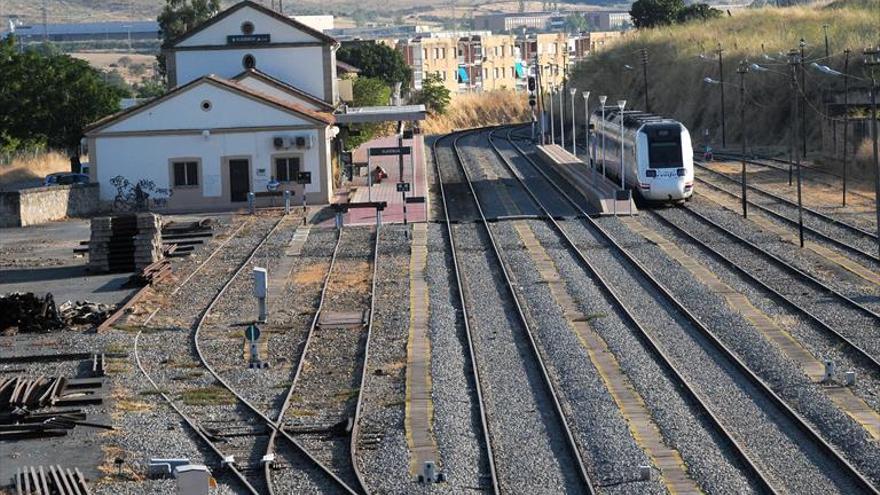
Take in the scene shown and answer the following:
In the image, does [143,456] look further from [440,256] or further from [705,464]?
[440,256]

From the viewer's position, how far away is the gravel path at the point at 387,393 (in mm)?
16984

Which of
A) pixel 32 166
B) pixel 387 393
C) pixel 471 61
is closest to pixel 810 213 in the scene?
pixel 387 393

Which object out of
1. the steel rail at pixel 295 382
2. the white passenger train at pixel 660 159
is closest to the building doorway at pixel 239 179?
the white passenger train at pixel 660 159

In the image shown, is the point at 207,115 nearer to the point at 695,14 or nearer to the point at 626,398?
the point at 626,398

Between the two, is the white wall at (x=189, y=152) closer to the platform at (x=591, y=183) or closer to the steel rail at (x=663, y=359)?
the platform at (x=591, y=183)

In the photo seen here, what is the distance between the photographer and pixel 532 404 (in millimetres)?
20250

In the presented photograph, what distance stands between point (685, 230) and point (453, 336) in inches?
602

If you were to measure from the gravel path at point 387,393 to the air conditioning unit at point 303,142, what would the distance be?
52.4 ft

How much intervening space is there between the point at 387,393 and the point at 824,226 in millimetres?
20811

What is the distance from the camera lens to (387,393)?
2120cm

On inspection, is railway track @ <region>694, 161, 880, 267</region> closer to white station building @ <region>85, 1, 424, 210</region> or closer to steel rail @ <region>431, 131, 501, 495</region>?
steel rail @ <region>431, 131, 501, 495</region>

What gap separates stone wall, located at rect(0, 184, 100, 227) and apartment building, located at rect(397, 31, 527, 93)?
95404 millimetres

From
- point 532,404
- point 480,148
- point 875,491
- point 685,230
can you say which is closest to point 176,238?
point 685,230

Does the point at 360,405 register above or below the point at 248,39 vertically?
below
